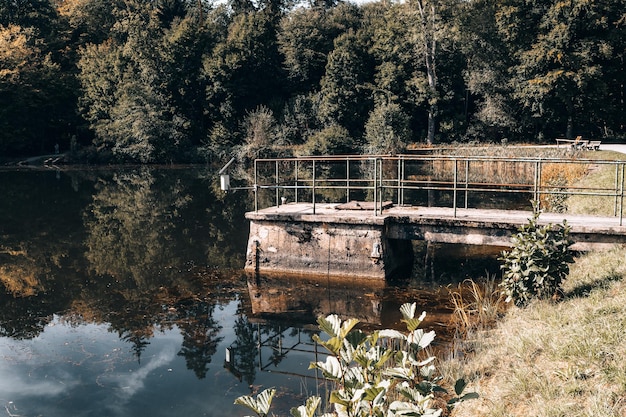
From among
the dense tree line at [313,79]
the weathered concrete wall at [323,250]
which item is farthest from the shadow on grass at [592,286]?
the dense tree line at [313,79]

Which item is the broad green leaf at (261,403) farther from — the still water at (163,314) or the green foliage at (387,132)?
the green foliage at (387,132)

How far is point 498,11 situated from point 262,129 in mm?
21676

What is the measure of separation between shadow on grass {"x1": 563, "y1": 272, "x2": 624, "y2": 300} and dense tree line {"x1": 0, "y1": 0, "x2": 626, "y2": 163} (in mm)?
34342

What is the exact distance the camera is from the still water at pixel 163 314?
8469 millimetres

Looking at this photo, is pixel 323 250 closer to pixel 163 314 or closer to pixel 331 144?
pixel 163 314

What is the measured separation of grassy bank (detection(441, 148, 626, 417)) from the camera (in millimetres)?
5434

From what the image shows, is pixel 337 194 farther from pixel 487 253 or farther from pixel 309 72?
pixel 309 72

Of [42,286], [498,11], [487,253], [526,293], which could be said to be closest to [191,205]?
[42,286]

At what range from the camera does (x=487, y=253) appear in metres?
16.0

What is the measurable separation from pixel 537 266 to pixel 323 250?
6.00 meters

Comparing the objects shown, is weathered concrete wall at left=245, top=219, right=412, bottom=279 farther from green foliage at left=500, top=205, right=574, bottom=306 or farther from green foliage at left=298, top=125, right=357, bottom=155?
green foliage at left=298, top=125, right=357, bottom=155

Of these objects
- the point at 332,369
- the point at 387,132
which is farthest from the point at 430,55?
the point at 332,369

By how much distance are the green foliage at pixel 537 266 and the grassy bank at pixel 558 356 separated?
24 centimetres

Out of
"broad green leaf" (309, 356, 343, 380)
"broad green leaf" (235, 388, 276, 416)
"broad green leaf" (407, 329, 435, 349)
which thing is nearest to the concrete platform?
"broad green leaf" (407, 329, 435, 349)
